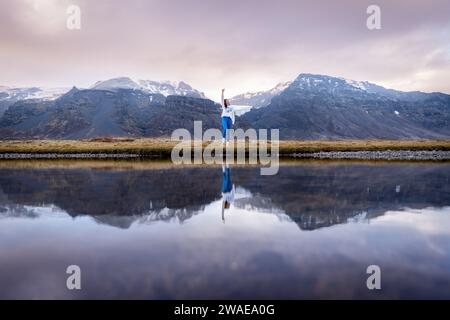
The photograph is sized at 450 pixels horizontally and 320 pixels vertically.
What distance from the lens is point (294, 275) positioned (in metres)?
6.67

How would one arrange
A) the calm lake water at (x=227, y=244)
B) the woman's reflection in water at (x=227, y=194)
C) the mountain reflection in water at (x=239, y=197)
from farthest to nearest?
the woman's reflection in water at (x=227, y=194), the mountain reflection in water at (x=239, y=197), the calm lake water at (x=227, y=244)

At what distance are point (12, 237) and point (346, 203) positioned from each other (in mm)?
10011

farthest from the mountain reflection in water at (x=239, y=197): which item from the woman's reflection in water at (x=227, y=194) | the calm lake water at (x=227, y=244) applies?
the woman's reflection in water at (x=227, y=194)

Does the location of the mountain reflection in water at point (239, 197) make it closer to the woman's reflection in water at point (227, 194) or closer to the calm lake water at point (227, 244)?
the calm lake water at point (227, 244)

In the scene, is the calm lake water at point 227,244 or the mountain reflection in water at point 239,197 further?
the mountain reflection in water at point 239,197

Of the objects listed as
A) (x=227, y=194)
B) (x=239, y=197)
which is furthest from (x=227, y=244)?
(x=227, y=194)

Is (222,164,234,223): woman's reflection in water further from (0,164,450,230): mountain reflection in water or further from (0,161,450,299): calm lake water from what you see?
(0,164,450,230): mountain reflection in water

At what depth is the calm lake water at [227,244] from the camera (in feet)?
20.5

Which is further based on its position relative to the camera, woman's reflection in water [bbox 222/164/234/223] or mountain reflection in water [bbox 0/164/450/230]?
woman's reflection in water [bbox 222/164/234/223]

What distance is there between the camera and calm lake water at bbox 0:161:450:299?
6.25 m

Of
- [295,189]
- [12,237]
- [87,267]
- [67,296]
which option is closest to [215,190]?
[295,189]

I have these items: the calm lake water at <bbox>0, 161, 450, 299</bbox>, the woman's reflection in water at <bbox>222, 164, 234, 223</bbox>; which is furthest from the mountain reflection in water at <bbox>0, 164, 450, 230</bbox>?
the woman's reflection in water at <bbox>222, 164, 234, 223</bbox>

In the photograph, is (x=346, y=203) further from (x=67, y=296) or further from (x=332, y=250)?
(x=67, y=296)

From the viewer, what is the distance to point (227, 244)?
8.63 metres
